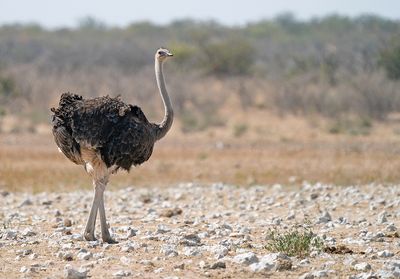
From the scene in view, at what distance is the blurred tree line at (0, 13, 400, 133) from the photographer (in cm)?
3553

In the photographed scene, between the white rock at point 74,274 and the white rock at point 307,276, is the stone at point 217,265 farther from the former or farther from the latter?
the white rock at point 74,274

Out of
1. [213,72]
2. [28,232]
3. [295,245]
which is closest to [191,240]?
[295,245]

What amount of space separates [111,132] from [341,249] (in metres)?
2.61

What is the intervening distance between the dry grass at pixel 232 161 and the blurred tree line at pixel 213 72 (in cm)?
526

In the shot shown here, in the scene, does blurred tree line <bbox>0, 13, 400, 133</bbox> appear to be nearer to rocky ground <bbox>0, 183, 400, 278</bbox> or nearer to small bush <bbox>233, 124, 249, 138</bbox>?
small bush <bbox>233, 124, 249, 138</bbox>

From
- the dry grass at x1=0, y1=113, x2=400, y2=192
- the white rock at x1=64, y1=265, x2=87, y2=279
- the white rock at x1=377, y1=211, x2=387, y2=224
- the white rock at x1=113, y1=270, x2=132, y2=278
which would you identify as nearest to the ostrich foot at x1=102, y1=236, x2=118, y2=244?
the white rock at x1=113, y1=270, x2=132, y2=278

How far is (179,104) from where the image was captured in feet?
122

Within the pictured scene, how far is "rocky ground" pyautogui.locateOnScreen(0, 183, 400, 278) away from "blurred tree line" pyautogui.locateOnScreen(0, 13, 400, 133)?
58.1 ft

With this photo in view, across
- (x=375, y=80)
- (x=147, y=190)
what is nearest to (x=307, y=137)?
(x=375, y=80)

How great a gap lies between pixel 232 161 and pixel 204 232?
11.0 meters

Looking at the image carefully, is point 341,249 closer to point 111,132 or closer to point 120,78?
point 111,132

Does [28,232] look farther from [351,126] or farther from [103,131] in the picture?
[351,126]

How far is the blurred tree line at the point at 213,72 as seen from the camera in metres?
35.5

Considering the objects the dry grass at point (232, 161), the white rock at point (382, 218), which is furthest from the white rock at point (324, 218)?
the dry grass at point (232, 161)
